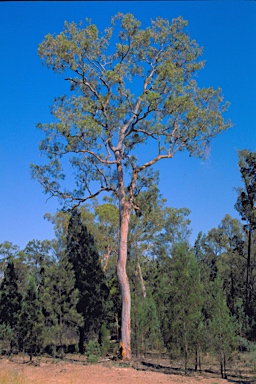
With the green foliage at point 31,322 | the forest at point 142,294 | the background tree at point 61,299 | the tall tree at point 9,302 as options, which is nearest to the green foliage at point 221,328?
the forest at point 142,294

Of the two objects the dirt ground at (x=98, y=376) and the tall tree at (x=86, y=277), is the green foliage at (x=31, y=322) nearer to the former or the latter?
the dirt ground at (x=98, y=376)

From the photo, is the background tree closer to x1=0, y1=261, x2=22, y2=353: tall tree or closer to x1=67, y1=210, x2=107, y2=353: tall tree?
x1=67, y1=210, x2=107, y2=353: tall tree

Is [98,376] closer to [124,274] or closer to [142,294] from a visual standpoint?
[124,274]

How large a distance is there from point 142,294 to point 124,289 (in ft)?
11.9

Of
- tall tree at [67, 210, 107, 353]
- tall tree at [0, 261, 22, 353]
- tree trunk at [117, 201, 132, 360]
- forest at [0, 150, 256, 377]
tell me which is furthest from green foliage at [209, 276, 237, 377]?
tall tree at [0, 261, 22, 353]

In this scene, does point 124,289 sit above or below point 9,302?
above

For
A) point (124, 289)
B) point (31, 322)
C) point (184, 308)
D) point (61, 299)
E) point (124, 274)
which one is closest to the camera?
point (184, 308)

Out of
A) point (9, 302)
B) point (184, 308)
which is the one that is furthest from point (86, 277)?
point (184, 308)

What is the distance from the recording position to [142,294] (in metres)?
19.2

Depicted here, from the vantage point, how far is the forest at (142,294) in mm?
13430

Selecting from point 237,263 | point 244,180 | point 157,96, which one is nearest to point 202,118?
point 157,96

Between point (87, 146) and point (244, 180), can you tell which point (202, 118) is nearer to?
point (87, 146)

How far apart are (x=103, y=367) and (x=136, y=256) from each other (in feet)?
54.7

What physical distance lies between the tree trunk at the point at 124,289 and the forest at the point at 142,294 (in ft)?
2.41
